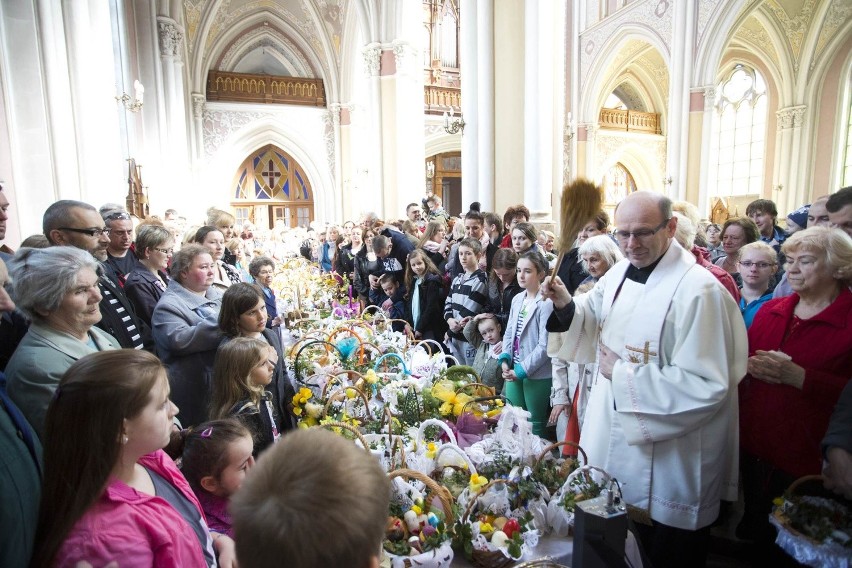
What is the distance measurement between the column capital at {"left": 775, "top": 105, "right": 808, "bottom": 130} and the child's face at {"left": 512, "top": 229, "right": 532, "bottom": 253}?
54.9 ft

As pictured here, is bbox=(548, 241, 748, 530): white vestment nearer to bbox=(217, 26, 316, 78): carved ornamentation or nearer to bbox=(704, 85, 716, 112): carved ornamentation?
bbox=(704, 85, 716, 112): carved ornamentation

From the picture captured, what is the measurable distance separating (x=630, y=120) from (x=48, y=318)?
76.3 ft

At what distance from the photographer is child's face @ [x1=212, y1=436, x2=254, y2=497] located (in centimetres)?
161

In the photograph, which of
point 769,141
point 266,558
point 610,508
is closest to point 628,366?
point 610,508

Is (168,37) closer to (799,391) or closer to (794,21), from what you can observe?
(799,391)

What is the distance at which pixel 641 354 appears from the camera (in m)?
2.03

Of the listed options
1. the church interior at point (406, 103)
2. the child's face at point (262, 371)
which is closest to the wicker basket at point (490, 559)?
the child's face at point (262, 371)

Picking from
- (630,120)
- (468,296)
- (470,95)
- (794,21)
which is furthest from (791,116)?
(468,296)

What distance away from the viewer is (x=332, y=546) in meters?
0.70

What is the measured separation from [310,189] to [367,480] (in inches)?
818

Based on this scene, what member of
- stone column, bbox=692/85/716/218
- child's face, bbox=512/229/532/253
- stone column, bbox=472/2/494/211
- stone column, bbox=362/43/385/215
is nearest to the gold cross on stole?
child's face, bbox=512/229/532/253

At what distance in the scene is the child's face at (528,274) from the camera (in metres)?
3.19

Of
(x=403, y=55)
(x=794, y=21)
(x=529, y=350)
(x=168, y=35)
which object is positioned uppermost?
(x=794, y=21)

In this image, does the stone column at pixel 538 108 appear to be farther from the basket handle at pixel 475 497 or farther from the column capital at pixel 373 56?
the column capital at pixel 373 56
